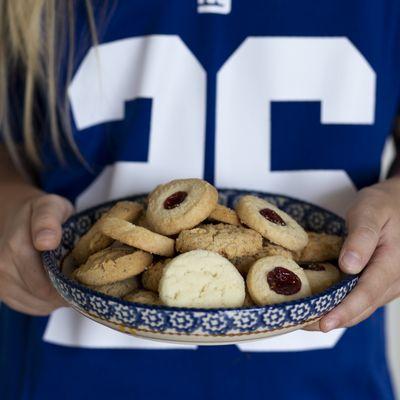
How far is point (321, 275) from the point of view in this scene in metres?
0.55

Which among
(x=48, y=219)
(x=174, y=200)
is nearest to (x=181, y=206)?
(x=174, y=200)

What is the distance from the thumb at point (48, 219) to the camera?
0.57 meters

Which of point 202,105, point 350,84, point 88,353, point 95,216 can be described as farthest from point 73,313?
point 350,84

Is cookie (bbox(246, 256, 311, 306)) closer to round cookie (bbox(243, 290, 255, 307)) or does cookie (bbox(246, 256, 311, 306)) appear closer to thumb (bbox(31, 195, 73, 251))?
round cookie (bbox(243, 290, 255, 307))

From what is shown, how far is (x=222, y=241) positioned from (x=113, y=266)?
0.09 meters

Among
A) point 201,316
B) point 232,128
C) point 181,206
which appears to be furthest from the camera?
point 232,128

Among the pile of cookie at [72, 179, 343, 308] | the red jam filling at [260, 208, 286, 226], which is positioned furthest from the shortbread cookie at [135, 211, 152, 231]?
the red jam filling at [260, 208, 286, 226]

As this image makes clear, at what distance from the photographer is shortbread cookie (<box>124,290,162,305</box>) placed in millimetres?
521

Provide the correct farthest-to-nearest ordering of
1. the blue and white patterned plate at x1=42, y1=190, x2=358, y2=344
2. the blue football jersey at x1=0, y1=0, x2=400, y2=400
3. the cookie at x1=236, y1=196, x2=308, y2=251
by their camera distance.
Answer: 1. the blue football jersey at x1=0, y1=0, x2=400, y2=400
2. the cookie at x1=236, y1=196, x2=308, y2=251
3. the blue and white patterned plate at x1=42, y1=190, x2=358, y2=344

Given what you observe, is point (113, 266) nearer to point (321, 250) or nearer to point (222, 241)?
point (222, 241)

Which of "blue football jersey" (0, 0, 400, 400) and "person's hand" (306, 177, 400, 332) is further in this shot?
"blue football jersey" (0, 0, 400, 400)

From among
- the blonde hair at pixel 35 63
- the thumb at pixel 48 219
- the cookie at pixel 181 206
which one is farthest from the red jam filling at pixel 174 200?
the blonde hair at pixel 35 63

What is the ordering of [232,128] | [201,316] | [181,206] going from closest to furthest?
[201,316]
[181,206]
[232,128]

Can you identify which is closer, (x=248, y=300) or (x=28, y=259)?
(x=248, y=300)
